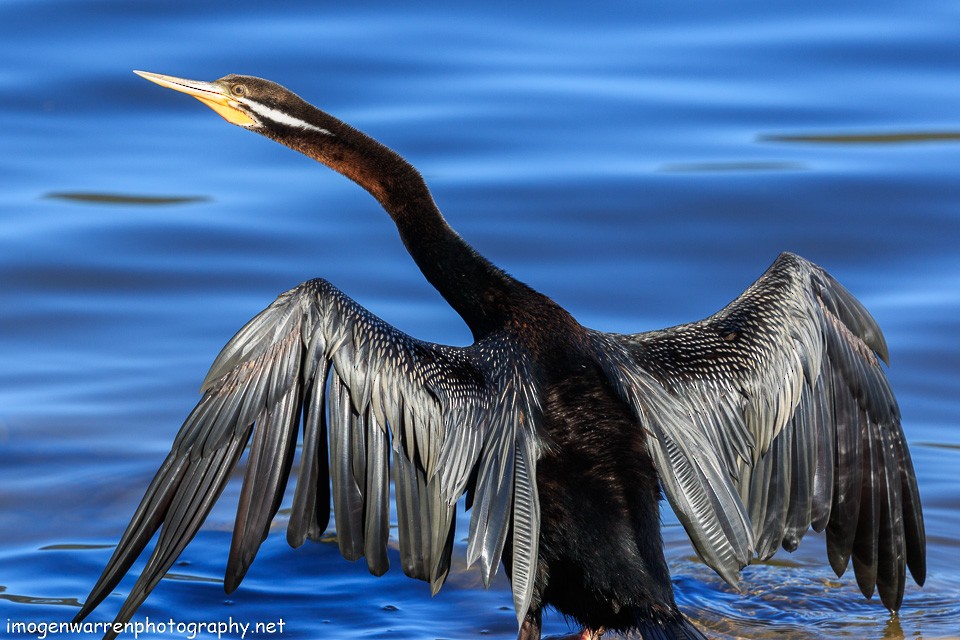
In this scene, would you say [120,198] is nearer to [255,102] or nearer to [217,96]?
[217,96]

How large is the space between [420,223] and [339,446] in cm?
153

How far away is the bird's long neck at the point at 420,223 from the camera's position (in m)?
5.85

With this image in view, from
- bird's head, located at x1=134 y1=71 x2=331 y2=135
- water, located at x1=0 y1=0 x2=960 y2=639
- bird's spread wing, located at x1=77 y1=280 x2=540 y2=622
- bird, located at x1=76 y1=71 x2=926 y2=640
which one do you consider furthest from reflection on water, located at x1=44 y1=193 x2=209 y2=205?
bird's spread wing, located at x1=77 y1=280 x2=540 y2=622

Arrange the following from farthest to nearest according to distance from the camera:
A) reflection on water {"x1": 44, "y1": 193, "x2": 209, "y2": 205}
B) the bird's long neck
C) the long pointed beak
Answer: reflection on water {"x1": 44, "y1": 193, "x2": 209, "y2": 205} < the long pointed beak < the bird's long neck

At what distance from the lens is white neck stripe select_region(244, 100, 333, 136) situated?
6.46 metres

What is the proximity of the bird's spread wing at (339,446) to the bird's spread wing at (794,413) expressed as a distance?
0.65 m

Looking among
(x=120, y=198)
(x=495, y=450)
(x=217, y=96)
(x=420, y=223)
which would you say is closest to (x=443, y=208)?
(x=120, y=198)

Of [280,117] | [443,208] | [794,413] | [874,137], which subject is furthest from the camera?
[874,137]

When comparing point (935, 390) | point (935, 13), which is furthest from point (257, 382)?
point (935, 13)

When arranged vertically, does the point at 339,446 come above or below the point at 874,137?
below

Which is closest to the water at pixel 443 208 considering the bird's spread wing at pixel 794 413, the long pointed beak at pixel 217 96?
the bird's spread wing at pixel 794 413

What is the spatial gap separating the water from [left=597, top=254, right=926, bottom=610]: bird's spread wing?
0.34 meters

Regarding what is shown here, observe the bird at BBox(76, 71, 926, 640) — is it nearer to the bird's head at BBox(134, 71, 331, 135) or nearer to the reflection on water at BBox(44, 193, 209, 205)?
the bird's head at BBox(134, 71, 331, 135)

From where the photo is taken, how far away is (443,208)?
10281mm
